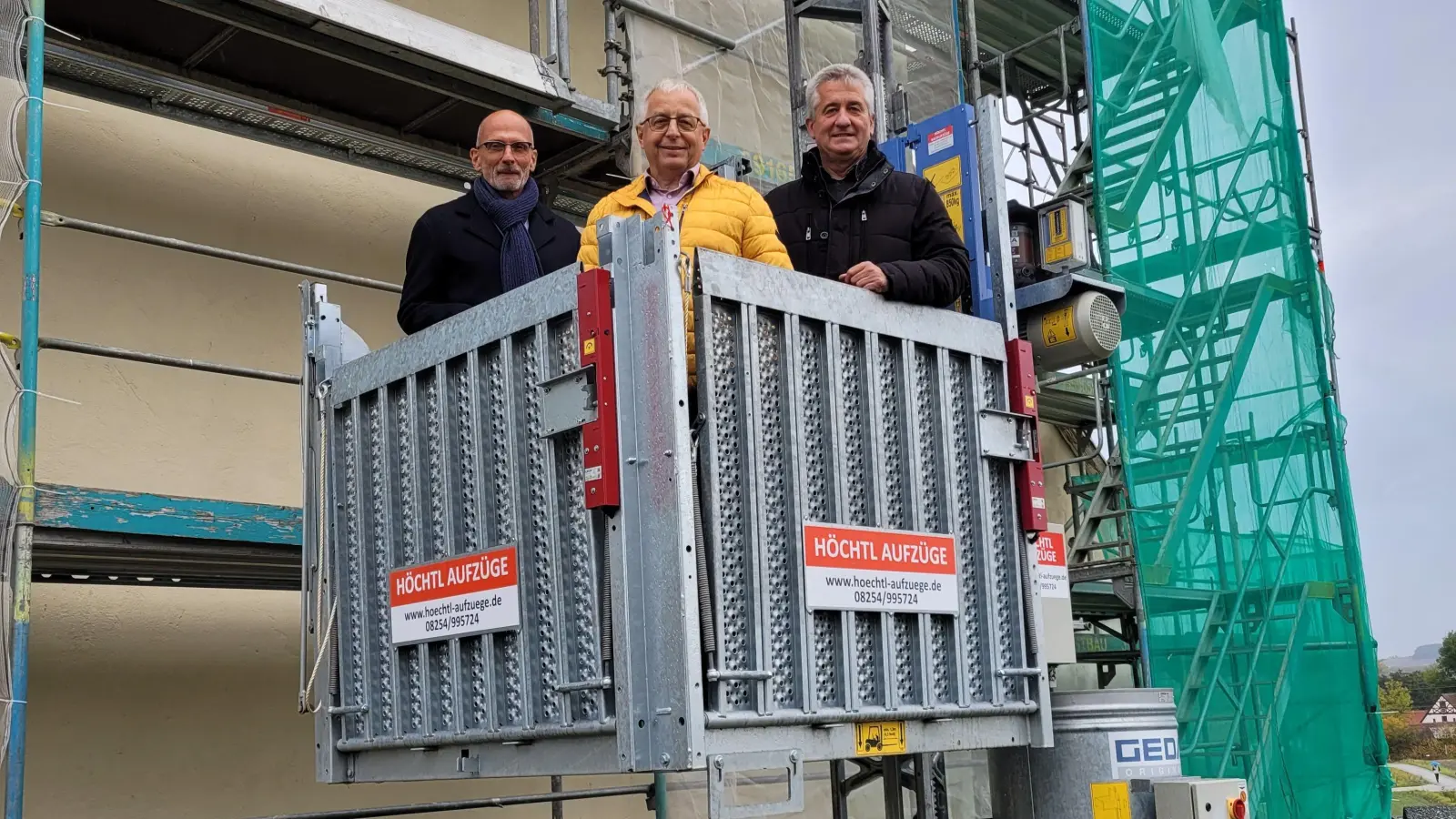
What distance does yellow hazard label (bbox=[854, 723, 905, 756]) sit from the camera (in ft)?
12.0

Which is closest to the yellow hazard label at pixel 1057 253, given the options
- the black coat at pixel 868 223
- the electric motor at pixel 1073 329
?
the electric motor at pixel 1073 329

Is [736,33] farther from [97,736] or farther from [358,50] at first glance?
[97,736]

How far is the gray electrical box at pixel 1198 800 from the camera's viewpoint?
410 cm

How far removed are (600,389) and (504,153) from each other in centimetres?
167

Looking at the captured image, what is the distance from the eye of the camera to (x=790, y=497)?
3.63 metres

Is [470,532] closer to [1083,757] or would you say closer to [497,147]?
[497,147]

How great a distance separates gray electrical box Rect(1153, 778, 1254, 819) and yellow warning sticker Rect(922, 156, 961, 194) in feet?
6.87

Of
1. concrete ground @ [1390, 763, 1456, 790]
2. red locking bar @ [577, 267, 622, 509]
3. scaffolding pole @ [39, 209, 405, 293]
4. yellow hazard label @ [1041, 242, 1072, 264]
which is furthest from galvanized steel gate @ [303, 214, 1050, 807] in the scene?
concrete ground @ [1390, 763, 1456, 790]

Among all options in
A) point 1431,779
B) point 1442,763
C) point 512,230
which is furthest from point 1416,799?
point 512,230

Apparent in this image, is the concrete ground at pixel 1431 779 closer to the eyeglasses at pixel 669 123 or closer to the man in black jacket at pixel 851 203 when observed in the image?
the man in black jacket at pixel 851 203

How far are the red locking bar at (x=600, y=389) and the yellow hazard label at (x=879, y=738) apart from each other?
2.86 ft

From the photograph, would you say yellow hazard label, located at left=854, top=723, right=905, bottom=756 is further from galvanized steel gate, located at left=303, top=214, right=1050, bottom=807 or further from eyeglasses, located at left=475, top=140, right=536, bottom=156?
eyeglasses, located at left=475, top=140, right=536, bottom=156

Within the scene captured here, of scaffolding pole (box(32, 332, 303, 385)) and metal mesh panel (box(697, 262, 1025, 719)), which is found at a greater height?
scaffolding pole (box(32, 332, 303, 385))

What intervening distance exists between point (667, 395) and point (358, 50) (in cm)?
487
